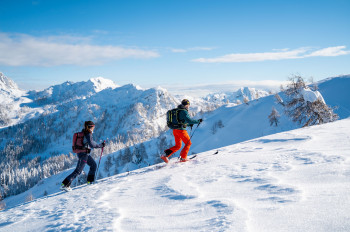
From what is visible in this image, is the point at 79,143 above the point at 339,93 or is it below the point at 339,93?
below

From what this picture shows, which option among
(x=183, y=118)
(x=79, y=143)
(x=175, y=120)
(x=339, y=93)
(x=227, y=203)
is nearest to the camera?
(x=227, y=203)

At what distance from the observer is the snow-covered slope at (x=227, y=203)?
283 cm

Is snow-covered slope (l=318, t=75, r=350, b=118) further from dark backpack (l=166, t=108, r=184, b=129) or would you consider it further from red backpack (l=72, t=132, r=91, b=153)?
red backpack (l=72, t=132, r=91, b=153)

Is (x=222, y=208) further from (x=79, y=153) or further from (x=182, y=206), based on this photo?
(x=79, y=153)

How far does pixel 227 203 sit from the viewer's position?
12.0 ft

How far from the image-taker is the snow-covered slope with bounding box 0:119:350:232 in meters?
2.83

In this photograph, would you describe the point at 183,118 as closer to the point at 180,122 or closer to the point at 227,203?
the point at 180,122

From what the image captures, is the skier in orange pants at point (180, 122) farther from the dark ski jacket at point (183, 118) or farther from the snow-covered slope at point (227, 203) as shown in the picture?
the snow-covered slope at point (227, 203)

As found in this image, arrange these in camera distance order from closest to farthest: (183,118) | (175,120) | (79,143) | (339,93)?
(79,143), (183,118), (175,120), (339,93)

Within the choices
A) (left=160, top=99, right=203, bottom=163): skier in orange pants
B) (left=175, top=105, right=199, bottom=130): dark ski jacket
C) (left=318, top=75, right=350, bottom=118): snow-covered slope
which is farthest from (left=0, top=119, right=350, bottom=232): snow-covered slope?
(left=318, top=75, right=350, bottom=118): snow-covered slope

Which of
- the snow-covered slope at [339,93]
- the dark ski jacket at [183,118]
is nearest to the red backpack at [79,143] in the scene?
the dark ski jacket at [183,118]

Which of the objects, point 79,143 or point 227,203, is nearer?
point 227,203

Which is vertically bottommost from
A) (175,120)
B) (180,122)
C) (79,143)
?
(79,143)

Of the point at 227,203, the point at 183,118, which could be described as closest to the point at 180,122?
the point at 183,118
